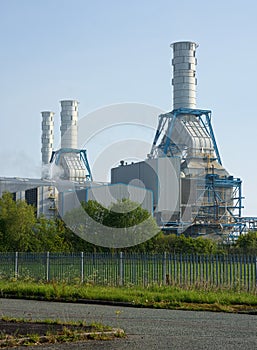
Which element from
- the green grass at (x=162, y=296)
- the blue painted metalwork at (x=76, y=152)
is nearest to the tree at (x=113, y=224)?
the green grass at (x=162, y=296)

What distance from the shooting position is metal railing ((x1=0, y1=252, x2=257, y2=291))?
21672 millimetres

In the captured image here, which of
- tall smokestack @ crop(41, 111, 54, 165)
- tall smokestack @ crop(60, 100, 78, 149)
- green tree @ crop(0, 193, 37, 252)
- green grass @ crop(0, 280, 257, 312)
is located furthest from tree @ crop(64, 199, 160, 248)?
tall smokestack @ crop(41, 111, 54, 165)

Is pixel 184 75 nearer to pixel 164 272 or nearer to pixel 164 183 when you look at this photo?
pixel 164 183

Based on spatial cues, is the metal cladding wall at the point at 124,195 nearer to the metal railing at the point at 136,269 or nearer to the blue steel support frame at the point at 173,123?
the blue steel support frame at the point at 173,123

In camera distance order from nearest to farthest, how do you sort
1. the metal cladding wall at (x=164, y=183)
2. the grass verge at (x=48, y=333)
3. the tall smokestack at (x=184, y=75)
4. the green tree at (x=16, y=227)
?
1. the grass verge at (x=48, y=333)
2. the green tree at (x=16, y=227)
3. the metal cladding wall at (x=164, y=183)
4. the tall smokestack at (x=184, y=75)

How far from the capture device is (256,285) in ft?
68.1

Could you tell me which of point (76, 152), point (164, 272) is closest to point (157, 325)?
point (164, 272)

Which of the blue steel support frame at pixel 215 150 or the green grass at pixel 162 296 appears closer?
the green grass at pixel 162 296

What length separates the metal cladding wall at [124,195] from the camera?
7050cm

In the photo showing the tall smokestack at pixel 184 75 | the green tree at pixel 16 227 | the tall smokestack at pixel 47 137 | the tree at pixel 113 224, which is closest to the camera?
the green tree at pixel 16 227

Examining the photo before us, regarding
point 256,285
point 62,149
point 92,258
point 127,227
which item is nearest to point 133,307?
point 256,285

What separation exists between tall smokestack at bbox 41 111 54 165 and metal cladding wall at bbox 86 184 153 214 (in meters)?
40.1

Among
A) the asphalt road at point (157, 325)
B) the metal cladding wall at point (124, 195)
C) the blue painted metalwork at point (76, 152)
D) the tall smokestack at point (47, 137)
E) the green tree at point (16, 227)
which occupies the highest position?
the tall smokestack at point (47, 137)

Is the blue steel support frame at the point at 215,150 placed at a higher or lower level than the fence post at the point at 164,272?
higher
